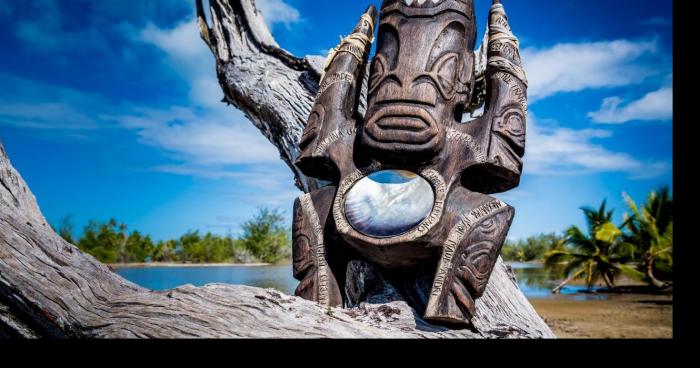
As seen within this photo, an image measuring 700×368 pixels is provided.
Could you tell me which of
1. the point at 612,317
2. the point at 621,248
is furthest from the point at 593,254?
the point at 612,317

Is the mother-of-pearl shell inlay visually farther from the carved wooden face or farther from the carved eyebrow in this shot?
the carved eyebrow

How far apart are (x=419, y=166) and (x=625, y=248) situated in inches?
359

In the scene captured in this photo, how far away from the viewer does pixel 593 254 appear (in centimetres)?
1038

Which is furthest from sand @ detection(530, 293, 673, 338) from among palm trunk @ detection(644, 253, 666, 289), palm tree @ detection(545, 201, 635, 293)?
palm tree @ detection(545, 201, 635, 293)

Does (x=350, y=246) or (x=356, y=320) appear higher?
(x=350, y=246)

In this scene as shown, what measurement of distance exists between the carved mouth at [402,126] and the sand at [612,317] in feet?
13.0

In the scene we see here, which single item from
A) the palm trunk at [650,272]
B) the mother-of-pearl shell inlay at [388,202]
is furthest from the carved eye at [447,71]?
the palm trunk at [650,272]

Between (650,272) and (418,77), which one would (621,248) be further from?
(418,77)

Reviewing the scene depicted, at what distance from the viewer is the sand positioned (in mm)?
5371
